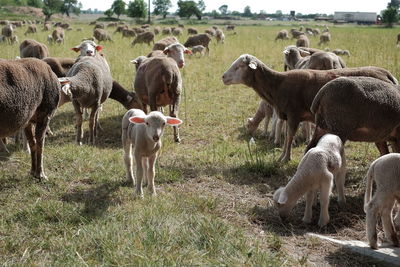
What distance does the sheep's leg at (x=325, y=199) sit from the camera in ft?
16.8

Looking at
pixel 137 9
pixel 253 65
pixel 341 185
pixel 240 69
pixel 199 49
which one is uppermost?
pixel 137 9

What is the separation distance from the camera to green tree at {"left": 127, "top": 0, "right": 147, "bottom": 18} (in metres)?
83.5

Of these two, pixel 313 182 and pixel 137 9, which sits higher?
pixel 137 9

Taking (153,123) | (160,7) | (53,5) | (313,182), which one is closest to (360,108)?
(313,182)

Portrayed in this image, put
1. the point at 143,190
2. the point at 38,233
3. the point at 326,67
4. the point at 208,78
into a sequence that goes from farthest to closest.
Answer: the point at 208,78
the point at 326,67
the point at 143,190
the point at 38,233

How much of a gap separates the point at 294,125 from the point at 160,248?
13.0 feet

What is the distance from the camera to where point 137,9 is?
83.8 m

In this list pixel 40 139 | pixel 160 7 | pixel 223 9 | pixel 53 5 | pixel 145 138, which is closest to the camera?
pixel 145 138

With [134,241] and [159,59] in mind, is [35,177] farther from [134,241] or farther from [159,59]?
[159,59]

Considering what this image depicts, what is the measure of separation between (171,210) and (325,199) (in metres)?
1.72

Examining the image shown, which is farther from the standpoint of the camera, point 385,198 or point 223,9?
point 223,9

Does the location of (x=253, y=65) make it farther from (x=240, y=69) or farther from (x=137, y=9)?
(x=137, y=9)

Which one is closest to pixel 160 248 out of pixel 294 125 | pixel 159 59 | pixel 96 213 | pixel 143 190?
pixel 96 213

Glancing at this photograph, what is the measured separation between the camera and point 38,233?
474cm
